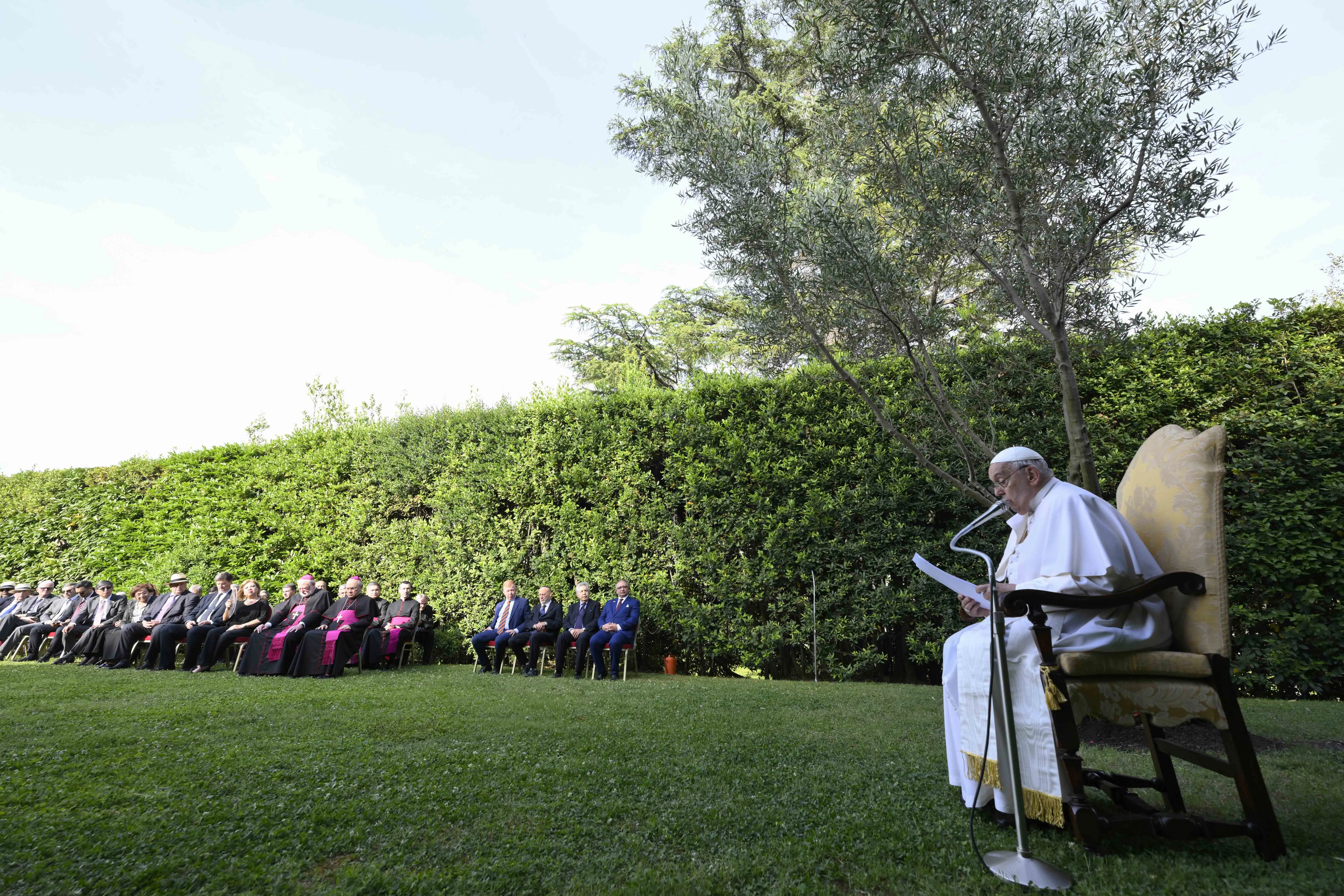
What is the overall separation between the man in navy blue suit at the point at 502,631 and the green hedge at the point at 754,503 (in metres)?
0.49

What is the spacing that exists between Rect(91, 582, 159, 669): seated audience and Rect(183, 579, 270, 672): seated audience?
1.00 meters

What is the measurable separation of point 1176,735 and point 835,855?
375 cm

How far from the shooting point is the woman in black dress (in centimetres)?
852

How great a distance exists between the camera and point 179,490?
12.6 meters

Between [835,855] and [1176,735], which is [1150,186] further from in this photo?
[835,855]

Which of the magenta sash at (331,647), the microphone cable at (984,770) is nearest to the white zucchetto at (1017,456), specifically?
the microphone cable at (984,770)

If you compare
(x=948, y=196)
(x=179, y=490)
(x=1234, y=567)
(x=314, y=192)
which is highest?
(x=314, y=192)

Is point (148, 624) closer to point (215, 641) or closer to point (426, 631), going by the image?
point (215, 641)

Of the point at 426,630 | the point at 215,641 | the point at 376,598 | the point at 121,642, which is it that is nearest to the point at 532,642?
the point at 426,630

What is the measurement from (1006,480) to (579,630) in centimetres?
646

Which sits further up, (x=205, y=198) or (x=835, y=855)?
(x=205, y=198)

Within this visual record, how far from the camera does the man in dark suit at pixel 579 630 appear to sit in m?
8.07

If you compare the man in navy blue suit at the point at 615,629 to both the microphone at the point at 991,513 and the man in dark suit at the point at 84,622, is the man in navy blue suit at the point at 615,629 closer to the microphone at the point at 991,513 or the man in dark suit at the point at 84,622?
the microphone at the point at 991,513

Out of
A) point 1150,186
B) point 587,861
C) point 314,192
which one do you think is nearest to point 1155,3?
point 1150,186
